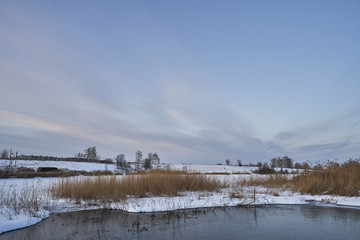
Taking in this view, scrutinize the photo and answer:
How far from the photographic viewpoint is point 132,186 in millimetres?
10031

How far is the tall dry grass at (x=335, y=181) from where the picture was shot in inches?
368

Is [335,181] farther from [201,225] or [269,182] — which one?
[201,225]

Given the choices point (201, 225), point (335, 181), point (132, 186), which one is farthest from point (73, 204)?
point (335, 181)

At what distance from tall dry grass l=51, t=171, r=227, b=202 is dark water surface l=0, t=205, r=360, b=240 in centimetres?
193

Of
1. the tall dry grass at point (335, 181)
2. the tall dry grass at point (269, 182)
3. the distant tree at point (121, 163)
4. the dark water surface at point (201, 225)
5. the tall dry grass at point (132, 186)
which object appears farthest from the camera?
the distant tree at point (121, 163)

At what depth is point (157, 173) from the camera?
11070 mm

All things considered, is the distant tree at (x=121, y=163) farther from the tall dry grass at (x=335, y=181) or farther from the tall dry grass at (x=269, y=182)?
the tall dry grass at (x=335, y=181)

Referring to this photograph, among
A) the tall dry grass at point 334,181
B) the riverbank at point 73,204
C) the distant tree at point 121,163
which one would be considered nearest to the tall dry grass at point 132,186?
the riverbank at point 73,204

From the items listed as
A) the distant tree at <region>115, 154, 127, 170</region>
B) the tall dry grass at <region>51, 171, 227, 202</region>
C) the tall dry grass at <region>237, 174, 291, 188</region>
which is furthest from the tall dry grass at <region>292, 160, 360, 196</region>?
the distant tree at <region>115, 154, 127, 170</region>

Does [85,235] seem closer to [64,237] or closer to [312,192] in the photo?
[64,237]

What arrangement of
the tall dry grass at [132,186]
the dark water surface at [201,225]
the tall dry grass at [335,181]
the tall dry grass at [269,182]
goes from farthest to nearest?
the tall dry grass at [269,182]
the tall dry grass at [335,181]
the tall dry grass at [132,186]
the dark water surface at [201,225]

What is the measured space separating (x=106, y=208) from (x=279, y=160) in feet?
262

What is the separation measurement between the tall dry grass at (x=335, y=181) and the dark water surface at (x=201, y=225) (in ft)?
9.86

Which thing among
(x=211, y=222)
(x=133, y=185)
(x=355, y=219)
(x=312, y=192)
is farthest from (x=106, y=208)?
(x=312, y=192)
